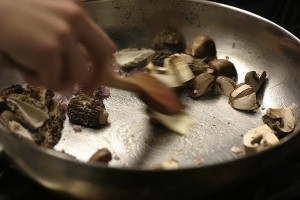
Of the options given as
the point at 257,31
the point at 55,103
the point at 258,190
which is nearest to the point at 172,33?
the point at 257,31

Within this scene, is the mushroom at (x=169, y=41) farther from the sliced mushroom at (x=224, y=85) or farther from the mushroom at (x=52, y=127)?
the mushroom at (x=52, y=127)

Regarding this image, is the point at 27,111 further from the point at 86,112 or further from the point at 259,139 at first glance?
the point at 259,139

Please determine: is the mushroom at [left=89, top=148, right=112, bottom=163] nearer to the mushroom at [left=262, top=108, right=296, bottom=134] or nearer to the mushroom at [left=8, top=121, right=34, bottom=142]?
the mushroom at [left=8, top=121, right=34, bottom=142]

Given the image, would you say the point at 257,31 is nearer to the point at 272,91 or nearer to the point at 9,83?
the point at 272,91

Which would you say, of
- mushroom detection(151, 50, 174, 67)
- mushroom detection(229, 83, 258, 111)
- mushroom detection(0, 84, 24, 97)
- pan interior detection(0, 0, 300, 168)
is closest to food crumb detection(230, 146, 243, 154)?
pan interior detection(0, 0, 300, 168)

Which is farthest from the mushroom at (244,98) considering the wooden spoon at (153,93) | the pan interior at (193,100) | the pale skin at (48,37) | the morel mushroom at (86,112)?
the pale skin at (48,37)

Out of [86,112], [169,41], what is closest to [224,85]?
[169,41]

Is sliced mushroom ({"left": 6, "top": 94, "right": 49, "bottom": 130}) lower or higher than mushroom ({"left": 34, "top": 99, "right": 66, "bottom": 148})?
higher
